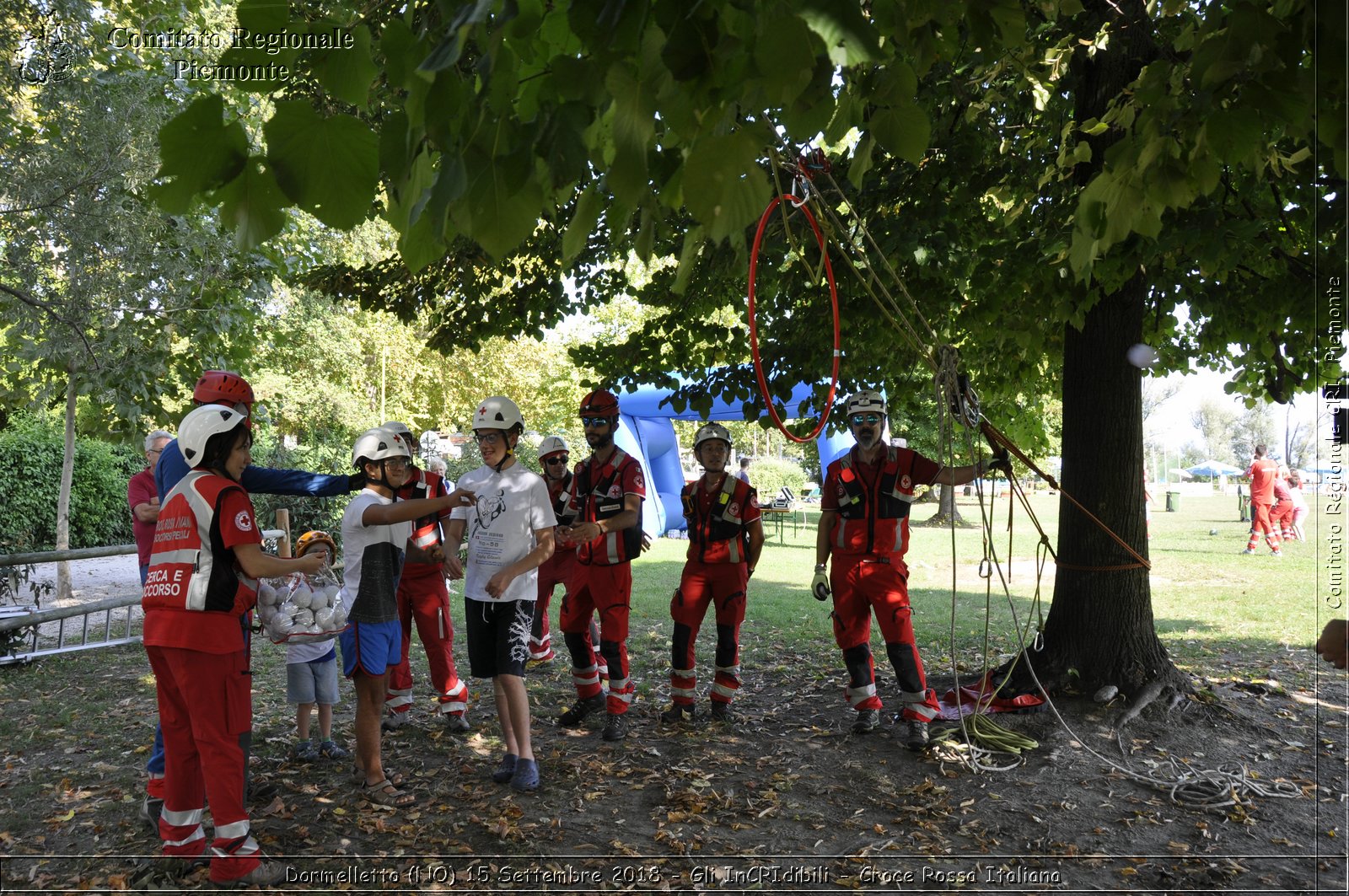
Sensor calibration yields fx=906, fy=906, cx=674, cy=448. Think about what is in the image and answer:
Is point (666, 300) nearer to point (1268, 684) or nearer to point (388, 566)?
point (388, 566)

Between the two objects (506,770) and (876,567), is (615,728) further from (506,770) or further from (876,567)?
(876,567)

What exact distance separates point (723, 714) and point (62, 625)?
6449mm

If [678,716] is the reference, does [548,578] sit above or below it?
above

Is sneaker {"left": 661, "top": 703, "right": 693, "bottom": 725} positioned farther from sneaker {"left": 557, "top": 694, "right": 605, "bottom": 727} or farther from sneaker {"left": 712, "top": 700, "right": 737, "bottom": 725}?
sneaker {"left": 557, "top": 694, "right": 605, "bottom": 727}

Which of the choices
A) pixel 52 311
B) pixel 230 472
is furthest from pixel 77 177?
pixel 230 472

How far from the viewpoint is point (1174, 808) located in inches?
188

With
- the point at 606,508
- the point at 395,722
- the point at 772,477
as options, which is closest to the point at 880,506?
the point at 606,508

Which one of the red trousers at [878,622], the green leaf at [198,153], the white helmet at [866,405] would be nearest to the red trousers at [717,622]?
the red trousers at [878,622]

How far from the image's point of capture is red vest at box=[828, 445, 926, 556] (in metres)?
6.14

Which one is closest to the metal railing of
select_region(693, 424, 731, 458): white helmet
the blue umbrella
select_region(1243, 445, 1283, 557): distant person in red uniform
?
select_region(693, 424, 731, 458): white helmet

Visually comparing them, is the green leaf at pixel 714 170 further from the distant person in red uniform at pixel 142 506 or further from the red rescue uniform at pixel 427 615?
the distant person in red uniform at pixel 142 506

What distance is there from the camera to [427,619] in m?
6.07

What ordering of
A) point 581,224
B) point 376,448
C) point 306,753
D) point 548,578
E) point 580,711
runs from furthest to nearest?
point 548,578 < point 580,711 < point 306,753 < point 376,448 < point 581,224

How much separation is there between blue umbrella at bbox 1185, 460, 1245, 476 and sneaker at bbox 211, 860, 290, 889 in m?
60.2
